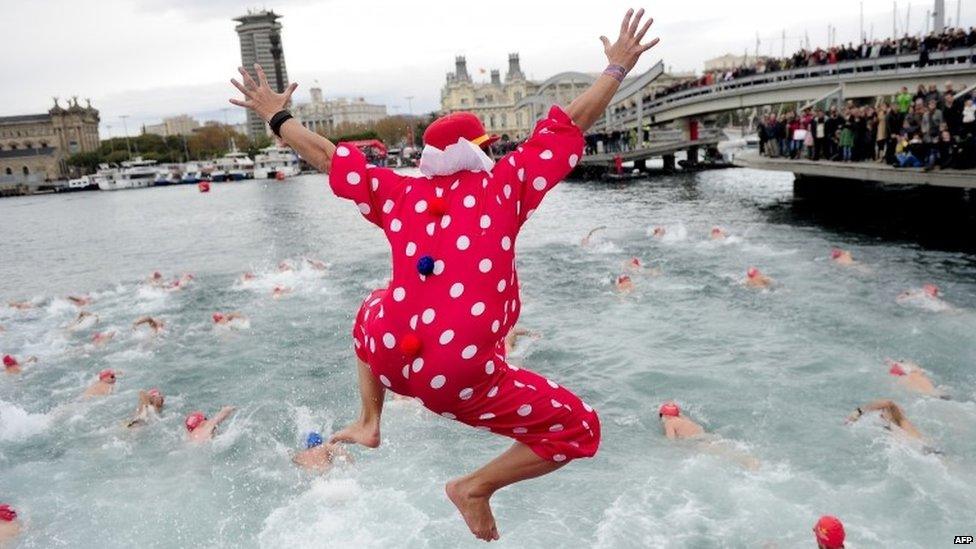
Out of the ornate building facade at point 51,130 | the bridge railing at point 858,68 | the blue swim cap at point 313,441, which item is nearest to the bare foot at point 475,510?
the blue swim cap at point 313,441

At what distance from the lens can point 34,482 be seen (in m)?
8.45

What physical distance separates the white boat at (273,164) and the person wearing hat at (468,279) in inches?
3877

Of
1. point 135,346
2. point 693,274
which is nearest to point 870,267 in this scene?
point 693,274

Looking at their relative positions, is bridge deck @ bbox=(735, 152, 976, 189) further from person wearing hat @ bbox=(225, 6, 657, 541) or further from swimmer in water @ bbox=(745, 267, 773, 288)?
person wearing hat @ bbox=(225, 6, 657, 541)

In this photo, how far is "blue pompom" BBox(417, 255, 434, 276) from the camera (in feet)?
8.39

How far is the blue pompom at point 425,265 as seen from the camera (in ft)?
8.39

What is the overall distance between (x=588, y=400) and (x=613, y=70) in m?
7.57

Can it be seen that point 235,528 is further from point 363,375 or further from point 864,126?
point 864,126

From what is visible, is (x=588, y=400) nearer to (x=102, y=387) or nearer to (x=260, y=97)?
(x=102, y=387)

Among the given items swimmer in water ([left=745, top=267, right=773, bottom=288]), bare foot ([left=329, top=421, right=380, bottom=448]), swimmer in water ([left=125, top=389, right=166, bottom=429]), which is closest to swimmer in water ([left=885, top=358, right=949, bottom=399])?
swimmer in water ([left=745, top=267, right=773, bottom=288])

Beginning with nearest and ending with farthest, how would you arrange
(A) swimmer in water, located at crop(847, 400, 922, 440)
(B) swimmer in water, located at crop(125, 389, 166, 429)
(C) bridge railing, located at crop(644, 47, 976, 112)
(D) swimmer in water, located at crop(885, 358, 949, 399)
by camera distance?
(A) swimmer in water, located at crop(847, 400, 922, 440), (D) swimmer in water, located at crop(885, 358, 949, 399), (B) swimmer in water, located at crop(125, 389, 166, 429), (C) bridge railing, located at crop(644, 47, 976, 112)

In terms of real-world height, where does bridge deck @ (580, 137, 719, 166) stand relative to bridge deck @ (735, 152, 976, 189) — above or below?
above

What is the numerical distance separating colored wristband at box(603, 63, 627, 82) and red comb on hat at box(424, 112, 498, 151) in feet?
1.90

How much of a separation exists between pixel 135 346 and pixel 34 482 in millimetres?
5883
